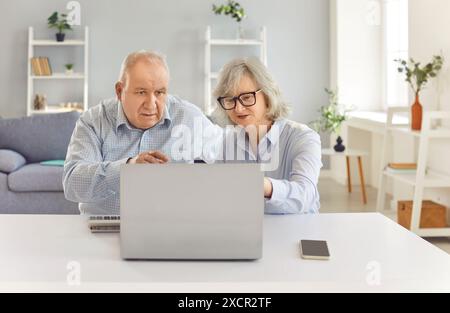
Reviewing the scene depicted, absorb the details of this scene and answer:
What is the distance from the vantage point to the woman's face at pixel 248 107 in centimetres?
250

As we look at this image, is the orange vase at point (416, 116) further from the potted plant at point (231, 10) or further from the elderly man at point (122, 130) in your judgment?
the potted plant at point (231, 10)

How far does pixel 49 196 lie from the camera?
5266 mm

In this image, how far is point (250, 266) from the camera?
1.63 meters

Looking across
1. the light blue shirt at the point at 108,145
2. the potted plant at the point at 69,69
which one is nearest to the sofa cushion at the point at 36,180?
the light blue shirt at the point at 108,145

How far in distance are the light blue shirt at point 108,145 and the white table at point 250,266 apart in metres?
0.45

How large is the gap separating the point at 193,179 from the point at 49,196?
3.88 metres

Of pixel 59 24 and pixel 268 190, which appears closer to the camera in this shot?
pixel 268 190

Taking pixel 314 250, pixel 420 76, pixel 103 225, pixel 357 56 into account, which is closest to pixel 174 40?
pixel 357 56

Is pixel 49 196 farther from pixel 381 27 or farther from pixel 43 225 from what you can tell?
pixel 381 27

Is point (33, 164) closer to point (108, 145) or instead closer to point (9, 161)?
point (9, 161)

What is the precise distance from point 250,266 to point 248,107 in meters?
0.98

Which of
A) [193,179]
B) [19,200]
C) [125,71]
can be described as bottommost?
[19,200]

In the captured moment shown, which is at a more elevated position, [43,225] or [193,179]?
[193,179]
